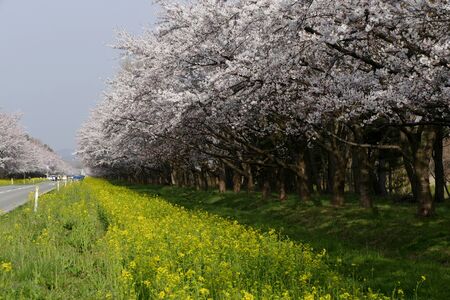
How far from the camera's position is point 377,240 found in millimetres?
14859

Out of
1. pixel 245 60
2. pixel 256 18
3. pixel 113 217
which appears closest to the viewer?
pixel 256 18

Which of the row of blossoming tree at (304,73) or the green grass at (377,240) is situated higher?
the row of blossoming tree at (304,73)

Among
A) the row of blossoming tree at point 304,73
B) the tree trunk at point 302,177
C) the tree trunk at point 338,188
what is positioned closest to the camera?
the row of blossoming tree at point 304,73

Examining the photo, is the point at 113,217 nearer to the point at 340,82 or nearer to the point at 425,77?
the point at 340,82

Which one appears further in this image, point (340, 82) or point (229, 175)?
point (229, 175)

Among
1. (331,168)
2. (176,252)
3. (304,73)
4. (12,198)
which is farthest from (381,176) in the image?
(176,252)

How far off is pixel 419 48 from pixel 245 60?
4.82 meters

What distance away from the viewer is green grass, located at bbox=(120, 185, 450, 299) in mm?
10062

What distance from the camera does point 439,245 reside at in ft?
42.6

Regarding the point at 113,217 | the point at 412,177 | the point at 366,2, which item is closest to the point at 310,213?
the point at 412,177

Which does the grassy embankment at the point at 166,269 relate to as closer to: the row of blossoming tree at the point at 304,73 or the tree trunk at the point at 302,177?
the row of blossoming tree at the point at 304,73

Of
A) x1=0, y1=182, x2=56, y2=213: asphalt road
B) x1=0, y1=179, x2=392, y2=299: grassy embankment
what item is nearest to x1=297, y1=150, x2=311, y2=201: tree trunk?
x1=0, y1=179, x2=392, y2=299: grassy embankment

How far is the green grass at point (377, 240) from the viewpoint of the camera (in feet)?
33.0

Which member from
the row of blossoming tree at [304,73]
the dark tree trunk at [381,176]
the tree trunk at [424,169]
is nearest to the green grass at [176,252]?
the tree trunk at [424,169]
